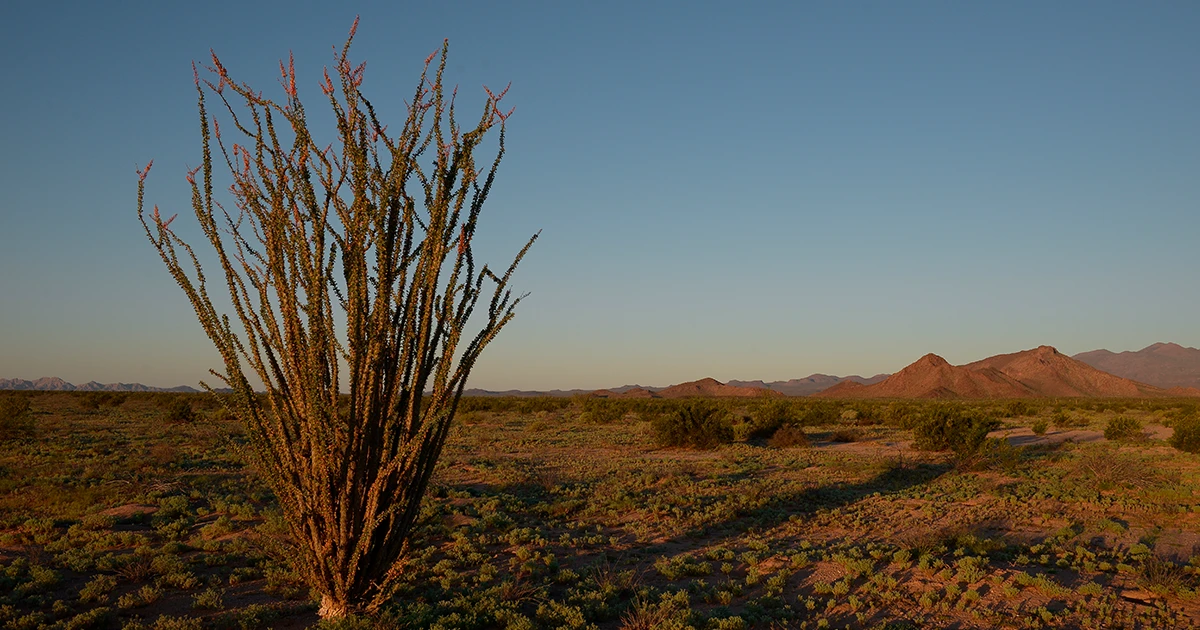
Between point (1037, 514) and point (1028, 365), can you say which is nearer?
point (1037, 514)

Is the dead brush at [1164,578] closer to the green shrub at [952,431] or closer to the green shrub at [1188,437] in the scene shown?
the green shrub at [952,431]

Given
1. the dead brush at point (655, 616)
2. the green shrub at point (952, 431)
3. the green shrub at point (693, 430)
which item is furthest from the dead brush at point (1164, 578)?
the green shrub at point (693, 430)

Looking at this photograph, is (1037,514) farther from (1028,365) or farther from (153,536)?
(1028,365)

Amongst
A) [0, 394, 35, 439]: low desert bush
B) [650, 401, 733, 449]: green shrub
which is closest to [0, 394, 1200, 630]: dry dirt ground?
[0, 394, 35, 439]: low desert bush

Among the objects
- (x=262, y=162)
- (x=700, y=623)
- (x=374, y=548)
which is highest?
(x=262, y=162)

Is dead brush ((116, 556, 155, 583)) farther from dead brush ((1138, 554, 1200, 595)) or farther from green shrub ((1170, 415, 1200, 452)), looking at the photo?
green shrub ((1170, 415, 1200, 452))

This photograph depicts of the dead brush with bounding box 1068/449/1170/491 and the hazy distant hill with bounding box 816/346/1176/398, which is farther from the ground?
the hazy distant hill with bounding box 816/346/1176/398

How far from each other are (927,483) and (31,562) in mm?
16836

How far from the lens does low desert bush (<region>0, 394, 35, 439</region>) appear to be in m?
22.1

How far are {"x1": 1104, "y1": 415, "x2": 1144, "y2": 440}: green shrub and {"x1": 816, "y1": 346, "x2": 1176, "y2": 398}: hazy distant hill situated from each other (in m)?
89.3

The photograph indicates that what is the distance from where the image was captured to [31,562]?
8.73 m

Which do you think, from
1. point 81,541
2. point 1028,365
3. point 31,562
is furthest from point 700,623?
point 1028,365

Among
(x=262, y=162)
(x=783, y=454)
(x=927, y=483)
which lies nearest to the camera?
(x=262, y=162)

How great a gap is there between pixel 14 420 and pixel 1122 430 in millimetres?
Answer: 39308
